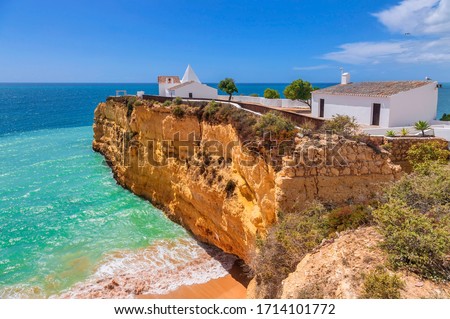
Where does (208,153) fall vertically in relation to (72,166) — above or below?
above

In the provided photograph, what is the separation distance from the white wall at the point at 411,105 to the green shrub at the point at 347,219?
29.9 feet

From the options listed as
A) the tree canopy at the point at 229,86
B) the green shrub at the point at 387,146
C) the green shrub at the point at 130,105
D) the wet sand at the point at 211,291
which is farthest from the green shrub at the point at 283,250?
the tree canopy at the point at 229,86

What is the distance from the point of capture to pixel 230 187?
51.1 feet

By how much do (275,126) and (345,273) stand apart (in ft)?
23.7

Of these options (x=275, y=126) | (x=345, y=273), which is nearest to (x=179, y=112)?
(x=275, y=126)

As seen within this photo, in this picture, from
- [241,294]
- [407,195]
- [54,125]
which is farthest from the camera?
[54,125]

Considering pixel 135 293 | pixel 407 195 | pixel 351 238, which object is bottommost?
pixel 135 293

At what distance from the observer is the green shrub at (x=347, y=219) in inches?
358

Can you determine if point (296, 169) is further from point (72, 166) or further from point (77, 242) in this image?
point (72, 166)

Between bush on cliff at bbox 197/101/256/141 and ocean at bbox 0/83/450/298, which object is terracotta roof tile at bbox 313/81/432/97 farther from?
ocean at bbox 0/83/450/298

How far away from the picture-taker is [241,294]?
13.6 metres

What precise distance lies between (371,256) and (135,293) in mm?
10664

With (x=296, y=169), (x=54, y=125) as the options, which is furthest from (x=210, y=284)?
(x=54, y=125)

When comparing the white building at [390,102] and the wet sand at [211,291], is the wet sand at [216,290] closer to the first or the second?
the wet sand at [211,291]
